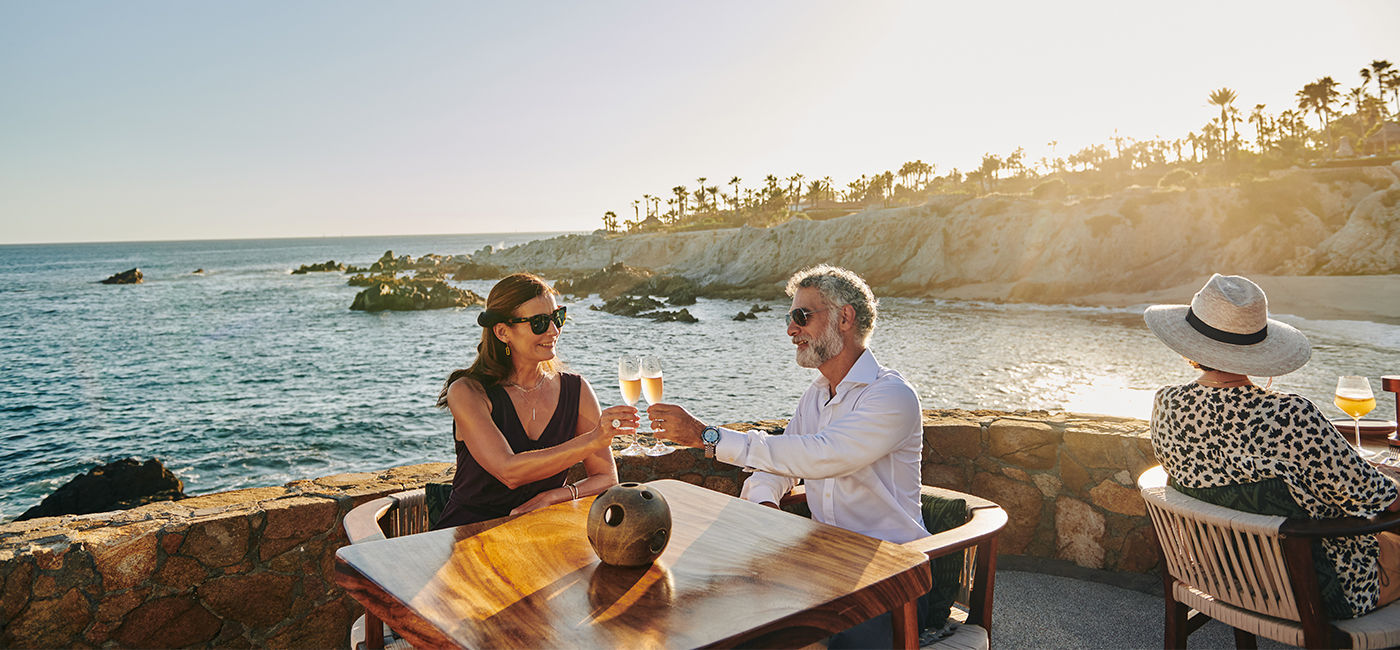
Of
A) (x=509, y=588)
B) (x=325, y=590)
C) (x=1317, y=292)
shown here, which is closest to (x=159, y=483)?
(x=325, y=590)

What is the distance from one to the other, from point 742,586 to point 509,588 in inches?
20.7

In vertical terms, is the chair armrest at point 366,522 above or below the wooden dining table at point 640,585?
below

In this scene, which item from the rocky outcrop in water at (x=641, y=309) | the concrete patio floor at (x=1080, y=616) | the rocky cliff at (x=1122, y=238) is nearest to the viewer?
the concrete patio floor at (x=1080, y=616)

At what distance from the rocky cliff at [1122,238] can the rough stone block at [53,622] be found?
139 feet

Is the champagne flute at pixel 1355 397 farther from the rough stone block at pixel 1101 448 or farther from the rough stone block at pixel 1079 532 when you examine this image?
the rough stone block at pixel 1079 532

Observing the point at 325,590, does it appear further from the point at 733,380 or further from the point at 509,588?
the point at 733,380

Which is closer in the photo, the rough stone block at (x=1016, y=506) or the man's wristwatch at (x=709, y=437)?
the man's wristwatch at (x=709, y=437)

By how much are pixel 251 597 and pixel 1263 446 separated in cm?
383

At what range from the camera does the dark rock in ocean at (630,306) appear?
138ft

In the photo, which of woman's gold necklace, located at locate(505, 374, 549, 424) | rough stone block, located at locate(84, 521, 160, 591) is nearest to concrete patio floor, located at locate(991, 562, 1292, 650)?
woman's gold necklace, located at locate(505, 374, 549, 424)

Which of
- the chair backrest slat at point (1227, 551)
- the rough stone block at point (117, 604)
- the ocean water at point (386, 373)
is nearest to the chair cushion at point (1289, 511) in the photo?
the chair backrest slat at point (1227, 551)

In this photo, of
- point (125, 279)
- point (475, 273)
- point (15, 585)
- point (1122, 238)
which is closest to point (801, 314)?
point (15, 585)

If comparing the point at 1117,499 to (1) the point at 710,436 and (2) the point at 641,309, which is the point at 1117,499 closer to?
(1) the point at 710,436

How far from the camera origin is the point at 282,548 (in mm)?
3398
